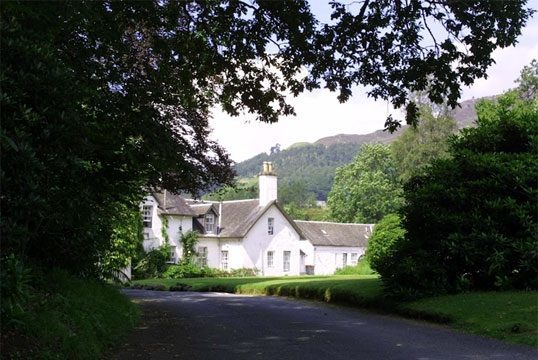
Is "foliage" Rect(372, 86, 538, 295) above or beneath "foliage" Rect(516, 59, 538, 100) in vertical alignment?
beneath

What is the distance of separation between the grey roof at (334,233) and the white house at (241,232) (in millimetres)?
1685

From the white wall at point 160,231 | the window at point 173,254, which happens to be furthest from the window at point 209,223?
the window at point 173,254

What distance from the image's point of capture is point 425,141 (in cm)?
5484

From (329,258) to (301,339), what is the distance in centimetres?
4810

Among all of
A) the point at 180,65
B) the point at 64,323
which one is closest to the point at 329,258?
the point at 180,65

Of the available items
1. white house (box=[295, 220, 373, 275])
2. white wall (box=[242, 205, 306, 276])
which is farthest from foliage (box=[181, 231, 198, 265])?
white house (box=[295, 220, 373, 275])

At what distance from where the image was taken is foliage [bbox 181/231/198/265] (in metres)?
49.0

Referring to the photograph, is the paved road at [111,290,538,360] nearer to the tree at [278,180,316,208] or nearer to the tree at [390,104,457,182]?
the tree at [390,104,457,182]

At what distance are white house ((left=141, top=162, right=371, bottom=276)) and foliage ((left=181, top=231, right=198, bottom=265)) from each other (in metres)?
0.43

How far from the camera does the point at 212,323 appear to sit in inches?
507

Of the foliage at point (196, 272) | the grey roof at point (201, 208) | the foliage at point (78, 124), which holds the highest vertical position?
the grey roof at point (201, 208)

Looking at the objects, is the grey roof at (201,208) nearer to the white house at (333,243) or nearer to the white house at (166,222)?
the white house at (166,222)

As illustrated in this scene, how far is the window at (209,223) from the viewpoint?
171ft

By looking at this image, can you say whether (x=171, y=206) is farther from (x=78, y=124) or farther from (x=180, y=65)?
(x=78, y=124)
